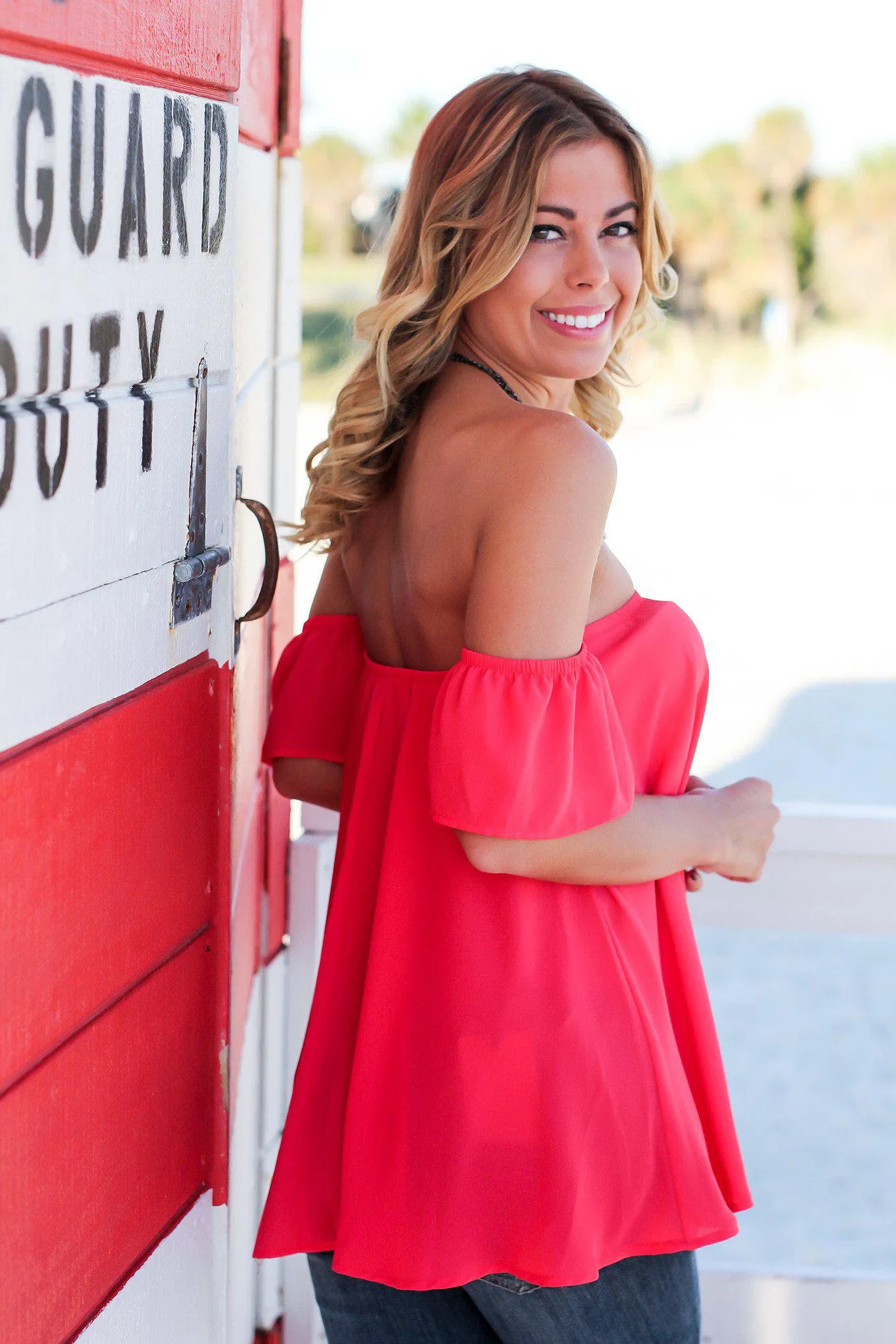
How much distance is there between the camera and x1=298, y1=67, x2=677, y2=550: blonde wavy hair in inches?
52.0

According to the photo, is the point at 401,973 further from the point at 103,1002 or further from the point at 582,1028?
the point at 103,1002

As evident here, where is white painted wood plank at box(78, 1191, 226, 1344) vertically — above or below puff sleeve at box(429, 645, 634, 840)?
below

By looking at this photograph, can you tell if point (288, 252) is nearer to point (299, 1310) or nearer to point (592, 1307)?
point (592, 1307)

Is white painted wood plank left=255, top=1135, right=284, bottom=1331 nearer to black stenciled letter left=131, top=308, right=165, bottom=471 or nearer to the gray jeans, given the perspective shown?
the gray jeans

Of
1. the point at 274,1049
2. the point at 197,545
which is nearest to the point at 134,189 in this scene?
the point at 197,545

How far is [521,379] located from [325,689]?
0.43m

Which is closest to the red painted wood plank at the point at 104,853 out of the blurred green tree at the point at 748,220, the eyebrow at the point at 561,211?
the eyebrow at the point at 561,211

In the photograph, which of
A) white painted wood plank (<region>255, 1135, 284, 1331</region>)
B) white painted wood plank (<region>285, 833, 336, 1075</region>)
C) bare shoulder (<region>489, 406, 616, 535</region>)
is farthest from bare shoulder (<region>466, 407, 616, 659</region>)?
white painted wood plank (<region>255, 1135, 284, 1331</region>)

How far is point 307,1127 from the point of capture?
56.3 inches

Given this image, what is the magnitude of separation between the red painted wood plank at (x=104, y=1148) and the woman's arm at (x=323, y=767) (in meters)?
0.32

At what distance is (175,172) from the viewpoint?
43.9 inches

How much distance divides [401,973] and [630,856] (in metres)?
0.26

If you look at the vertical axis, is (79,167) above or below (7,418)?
above

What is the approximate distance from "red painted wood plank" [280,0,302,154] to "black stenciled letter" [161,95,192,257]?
33.3 inches
